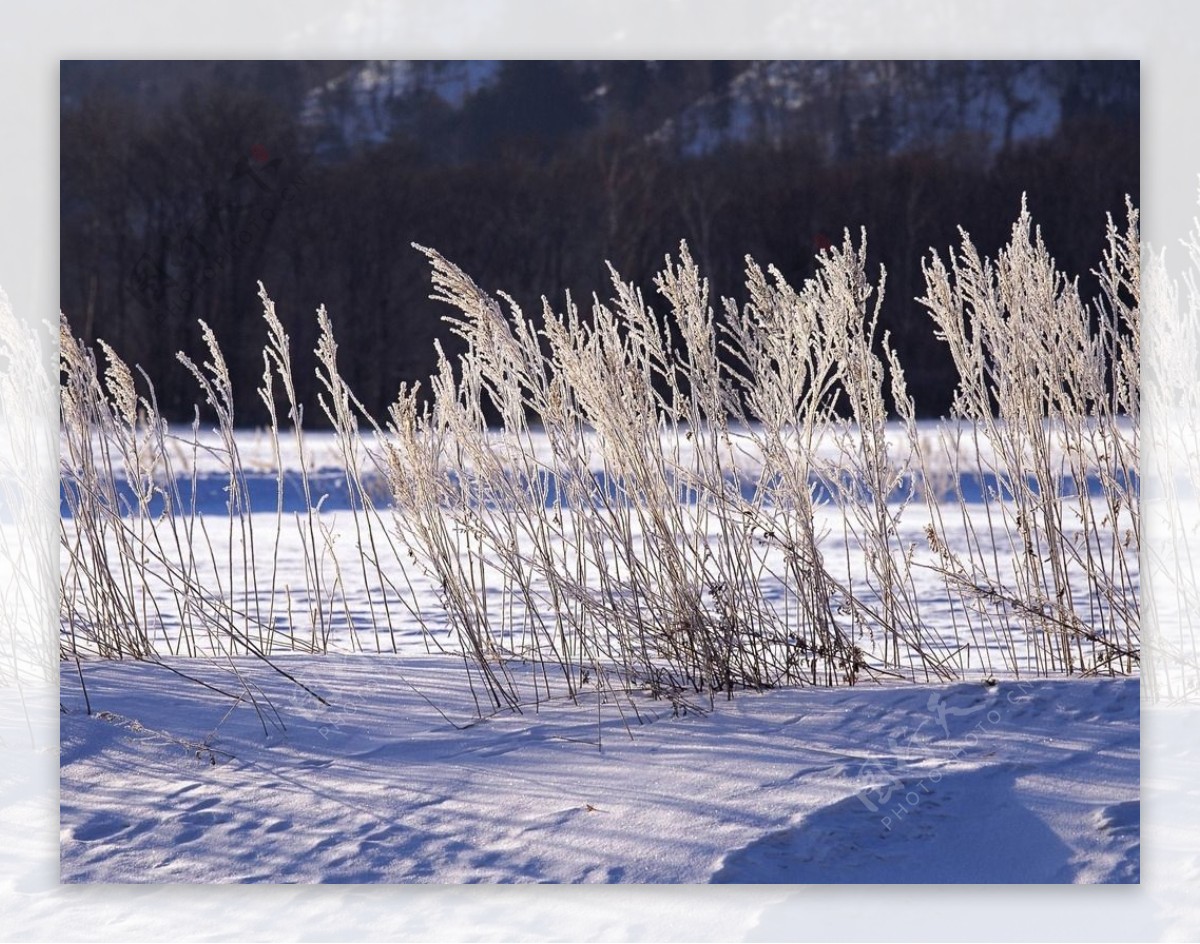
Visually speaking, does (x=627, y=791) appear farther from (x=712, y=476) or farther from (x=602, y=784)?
(x=712, y=476)

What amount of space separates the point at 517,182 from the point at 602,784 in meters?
2.19

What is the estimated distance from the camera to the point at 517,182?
3.86 meters

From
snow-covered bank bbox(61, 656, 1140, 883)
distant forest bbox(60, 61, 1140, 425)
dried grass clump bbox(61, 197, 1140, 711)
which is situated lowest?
snow-covered bank bbox(61, 656, 1140, 883)

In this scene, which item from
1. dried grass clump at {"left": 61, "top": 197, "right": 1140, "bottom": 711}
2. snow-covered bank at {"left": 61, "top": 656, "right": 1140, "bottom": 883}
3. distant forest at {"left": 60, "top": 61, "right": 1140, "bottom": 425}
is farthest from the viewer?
distant forest at {"left": 60, "top": 61, "right": 1140, "bottom": 425}

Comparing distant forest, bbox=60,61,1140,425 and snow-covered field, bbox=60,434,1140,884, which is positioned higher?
distant forest, bbox=60,61,1140,425

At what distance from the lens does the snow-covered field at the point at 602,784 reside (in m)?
2.04

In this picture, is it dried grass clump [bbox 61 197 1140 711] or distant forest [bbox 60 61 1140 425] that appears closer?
dried grass clump [bbox 61 197 1140 711]

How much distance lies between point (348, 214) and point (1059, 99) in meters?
2.16

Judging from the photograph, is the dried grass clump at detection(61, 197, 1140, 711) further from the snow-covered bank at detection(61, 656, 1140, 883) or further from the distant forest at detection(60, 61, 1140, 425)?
the distant forest at detection(60, 61, 1140, 425)

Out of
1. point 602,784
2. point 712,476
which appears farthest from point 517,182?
point 602,784

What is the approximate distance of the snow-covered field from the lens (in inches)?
80.4

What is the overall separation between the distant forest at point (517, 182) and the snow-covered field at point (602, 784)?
111 cm

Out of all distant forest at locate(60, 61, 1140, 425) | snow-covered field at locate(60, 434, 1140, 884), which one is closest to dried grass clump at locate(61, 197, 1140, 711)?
snow-covered field at locate(60, 434, 1140, 884)
